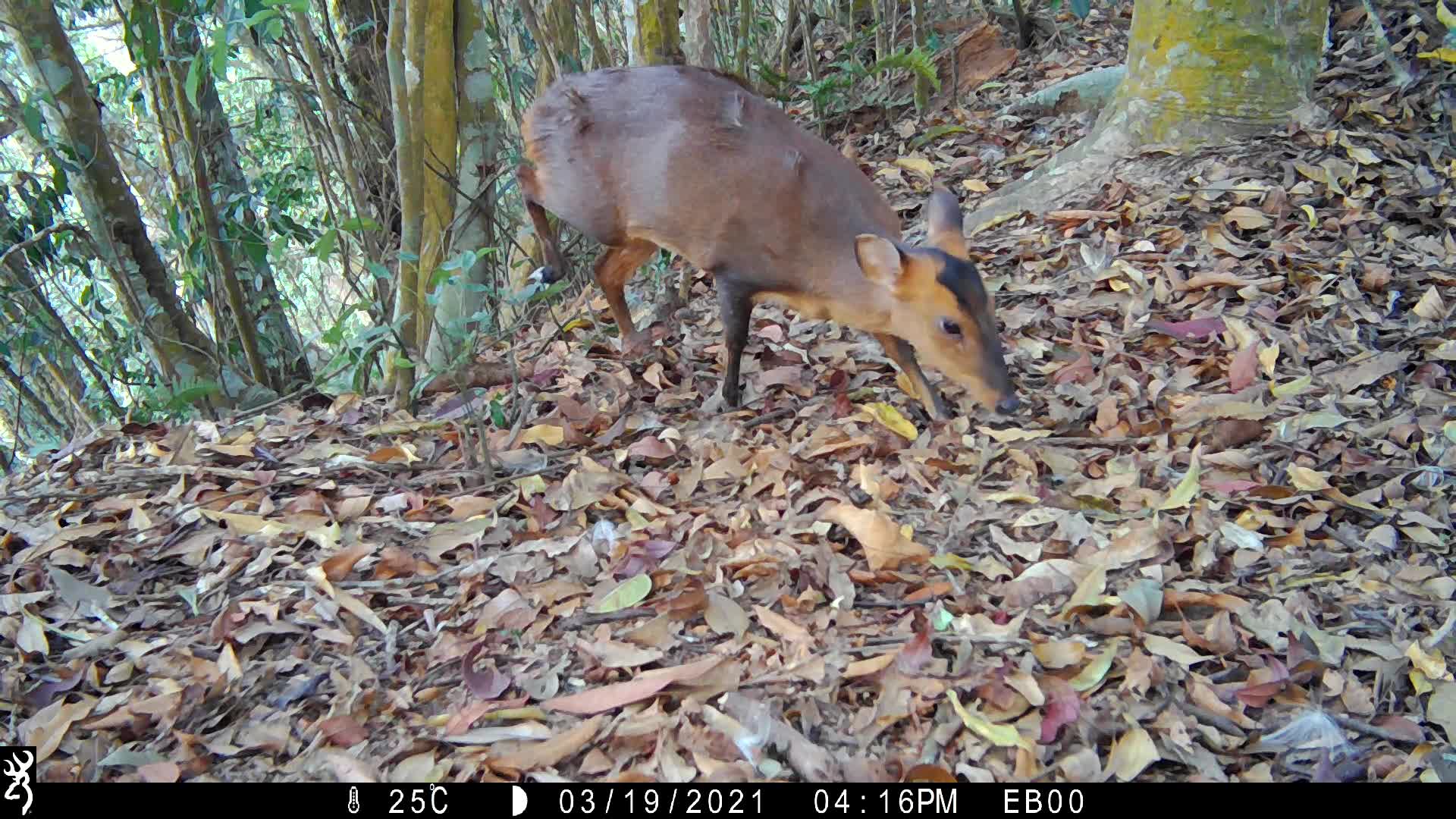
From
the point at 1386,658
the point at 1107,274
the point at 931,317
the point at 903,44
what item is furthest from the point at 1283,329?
the point at 903,44

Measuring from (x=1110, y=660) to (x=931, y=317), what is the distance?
176 cm

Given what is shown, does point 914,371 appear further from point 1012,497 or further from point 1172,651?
point 1172,651

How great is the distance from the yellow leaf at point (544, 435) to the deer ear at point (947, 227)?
1.71 meters

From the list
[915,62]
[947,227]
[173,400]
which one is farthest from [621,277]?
[915,62]

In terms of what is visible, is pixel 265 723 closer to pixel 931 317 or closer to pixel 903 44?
pixel 931 317

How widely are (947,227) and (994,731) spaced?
93.2 inches

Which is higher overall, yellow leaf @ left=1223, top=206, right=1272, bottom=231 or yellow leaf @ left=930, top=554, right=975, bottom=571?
yellow leaf @ left=1223, top=206, right=1272, bottom=231

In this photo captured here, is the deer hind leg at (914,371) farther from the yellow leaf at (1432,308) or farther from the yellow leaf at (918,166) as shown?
the yellow leaf at (918,166)

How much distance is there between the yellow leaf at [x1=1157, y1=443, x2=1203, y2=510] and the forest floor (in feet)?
0.04

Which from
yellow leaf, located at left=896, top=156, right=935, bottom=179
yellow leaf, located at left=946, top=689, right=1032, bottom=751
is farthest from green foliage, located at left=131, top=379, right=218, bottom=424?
yellow leaf, located at left=896, top=156, right=935, bottom=179

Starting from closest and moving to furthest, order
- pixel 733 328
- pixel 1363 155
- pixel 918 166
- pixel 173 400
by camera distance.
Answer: pixel 733 328, pixel 173 400, pixel 1363 155, pixel 918 166

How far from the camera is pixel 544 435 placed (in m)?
4.08
